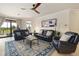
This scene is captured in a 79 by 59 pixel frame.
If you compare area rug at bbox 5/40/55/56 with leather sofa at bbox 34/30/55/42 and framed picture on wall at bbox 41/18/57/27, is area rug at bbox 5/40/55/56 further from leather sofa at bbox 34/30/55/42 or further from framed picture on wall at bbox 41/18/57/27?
framed picture on wall at bbox 41/18/57/27

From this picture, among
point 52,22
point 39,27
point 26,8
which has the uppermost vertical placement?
point 26,8

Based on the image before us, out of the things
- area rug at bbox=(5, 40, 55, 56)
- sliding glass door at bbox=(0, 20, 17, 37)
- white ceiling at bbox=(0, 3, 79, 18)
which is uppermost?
white ceiling at bbox=(0, 3, 79, 18)

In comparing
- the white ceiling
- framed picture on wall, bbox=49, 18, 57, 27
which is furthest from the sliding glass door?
framed picture on wall, bbox=49, 18, 57, 27

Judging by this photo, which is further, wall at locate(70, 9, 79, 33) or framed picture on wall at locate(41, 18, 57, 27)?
framed picture on wall at locate(41, 18, 57, 27)

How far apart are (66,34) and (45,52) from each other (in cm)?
56

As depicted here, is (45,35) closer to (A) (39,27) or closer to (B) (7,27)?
(A) (39,27)

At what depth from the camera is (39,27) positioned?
221 cm

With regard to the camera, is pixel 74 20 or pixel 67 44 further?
pixel 67 44

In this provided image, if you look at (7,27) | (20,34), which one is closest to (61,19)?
(20,34)

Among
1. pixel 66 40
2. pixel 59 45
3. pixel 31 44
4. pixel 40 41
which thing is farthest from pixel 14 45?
pixel 66 40

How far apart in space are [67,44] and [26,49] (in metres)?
0.85

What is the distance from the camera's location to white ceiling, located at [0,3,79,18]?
2010 mm

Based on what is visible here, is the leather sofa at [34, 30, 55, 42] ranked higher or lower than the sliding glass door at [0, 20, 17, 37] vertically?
lower

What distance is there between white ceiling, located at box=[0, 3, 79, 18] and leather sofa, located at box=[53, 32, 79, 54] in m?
0.55
